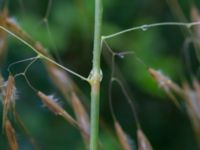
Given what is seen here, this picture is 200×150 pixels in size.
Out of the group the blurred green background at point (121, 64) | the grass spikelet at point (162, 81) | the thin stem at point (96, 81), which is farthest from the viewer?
the blurred green background at point (121, 64)

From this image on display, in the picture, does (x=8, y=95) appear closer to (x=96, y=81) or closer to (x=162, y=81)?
(x=96, y=81)

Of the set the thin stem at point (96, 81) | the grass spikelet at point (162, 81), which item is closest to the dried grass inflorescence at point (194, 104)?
the grass spikelet at point (162, 81)

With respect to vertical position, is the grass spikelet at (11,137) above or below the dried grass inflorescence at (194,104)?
above

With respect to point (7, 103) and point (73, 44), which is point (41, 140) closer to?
point (73, 44)

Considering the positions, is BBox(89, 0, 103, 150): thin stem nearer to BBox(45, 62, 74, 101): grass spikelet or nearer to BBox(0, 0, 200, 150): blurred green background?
BBox(45, 62, 74, 101): grass spikelet

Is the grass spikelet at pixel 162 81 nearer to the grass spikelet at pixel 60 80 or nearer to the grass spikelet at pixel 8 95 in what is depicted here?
the grass spikelet at pixel 60 80

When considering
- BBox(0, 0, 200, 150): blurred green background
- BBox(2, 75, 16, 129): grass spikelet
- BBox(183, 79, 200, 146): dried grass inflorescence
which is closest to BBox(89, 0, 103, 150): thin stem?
BBox(2, 75, 16, 129): grass spikelet

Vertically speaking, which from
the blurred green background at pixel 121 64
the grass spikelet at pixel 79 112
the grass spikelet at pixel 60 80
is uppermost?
the grass spikelet at pixel 60 80

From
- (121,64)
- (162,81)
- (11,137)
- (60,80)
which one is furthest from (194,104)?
(121,64)

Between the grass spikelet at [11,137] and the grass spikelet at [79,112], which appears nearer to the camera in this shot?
the grass spikelet at [11,137]

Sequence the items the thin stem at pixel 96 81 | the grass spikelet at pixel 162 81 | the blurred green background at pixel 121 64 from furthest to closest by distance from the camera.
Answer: the blurred green background at pixel 121 64
the grass spikelet at pixel 162 81
the thin stem at pixel 96 81
